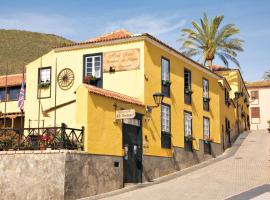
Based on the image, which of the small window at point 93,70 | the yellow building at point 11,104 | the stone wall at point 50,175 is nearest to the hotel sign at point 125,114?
the stone wall at point 50,175

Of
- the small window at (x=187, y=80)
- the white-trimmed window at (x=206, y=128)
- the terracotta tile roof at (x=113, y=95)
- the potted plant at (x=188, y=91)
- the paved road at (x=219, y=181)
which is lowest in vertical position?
the paved road at (x=219, y=181)

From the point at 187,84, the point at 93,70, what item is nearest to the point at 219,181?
the point at 187,84

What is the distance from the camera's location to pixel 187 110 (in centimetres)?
3100

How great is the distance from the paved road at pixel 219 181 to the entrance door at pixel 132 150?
1.21 metres

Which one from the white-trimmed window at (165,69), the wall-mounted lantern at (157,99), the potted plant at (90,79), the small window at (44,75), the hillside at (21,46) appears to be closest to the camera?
the wall-mounted lantern at (157,99)

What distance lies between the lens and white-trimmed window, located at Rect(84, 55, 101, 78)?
1058 inches

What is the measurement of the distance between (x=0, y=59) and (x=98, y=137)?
72368 mm

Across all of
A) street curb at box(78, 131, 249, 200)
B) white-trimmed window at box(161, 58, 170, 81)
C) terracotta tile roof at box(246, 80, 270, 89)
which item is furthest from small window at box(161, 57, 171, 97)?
terracotta tile roof at box(246, 80, 270, 89)

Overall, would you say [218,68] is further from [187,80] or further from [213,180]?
[213,180]

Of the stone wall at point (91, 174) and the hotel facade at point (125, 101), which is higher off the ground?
the hotel facade at point (125, 101)

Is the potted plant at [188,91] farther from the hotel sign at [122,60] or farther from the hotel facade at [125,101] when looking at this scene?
the hotel sign at [122,60]

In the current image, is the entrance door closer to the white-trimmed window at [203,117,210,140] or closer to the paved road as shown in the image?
the paved road

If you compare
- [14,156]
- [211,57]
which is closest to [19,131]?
[14,156]

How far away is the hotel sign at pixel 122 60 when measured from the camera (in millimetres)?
25922
